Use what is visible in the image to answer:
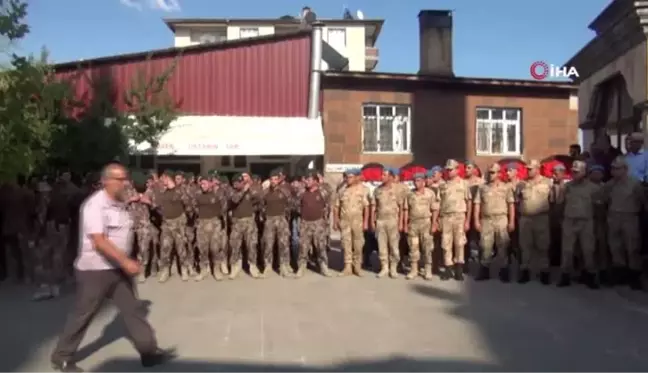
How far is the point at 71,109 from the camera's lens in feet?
56.1

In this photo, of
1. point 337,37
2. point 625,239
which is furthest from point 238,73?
point 337,37

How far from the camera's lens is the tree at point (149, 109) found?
1798cm

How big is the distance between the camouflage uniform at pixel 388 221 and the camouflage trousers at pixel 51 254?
4.85 meters

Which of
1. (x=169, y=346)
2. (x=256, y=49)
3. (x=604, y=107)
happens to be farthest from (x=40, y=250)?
(x=256, y=49)

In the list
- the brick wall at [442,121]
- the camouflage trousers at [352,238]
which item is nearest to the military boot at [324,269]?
the camouflage trousers at [352,238]

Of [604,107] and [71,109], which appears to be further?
[71,109]

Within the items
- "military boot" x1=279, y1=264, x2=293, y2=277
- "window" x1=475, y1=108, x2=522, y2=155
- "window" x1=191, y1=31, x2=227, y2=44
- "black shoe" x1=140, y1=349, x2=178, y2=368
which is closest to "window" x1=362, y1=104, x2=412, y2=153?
"window" x1=475, y1=108, x2=522, y2=155

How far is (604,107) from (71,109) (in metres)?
12.3

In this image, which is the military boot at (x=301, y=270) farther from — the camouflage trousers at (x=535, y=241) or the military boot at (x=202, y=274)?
the camouflage trousers at (x=535, y=241)

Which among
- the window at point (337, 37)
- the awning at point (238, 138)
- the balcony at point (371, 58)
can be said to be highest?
the window at point (337, 37)

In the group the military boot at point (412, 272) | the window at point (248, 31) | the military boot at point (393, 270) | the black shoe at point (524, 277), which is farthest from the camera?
the window at point (248, 31)

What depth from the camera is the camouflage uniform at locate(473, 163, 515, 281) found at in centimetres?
1070

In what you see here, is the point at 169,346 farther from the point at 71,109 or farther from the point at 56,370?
the point at 71,109

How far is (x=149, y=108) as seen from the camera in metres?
18.5
